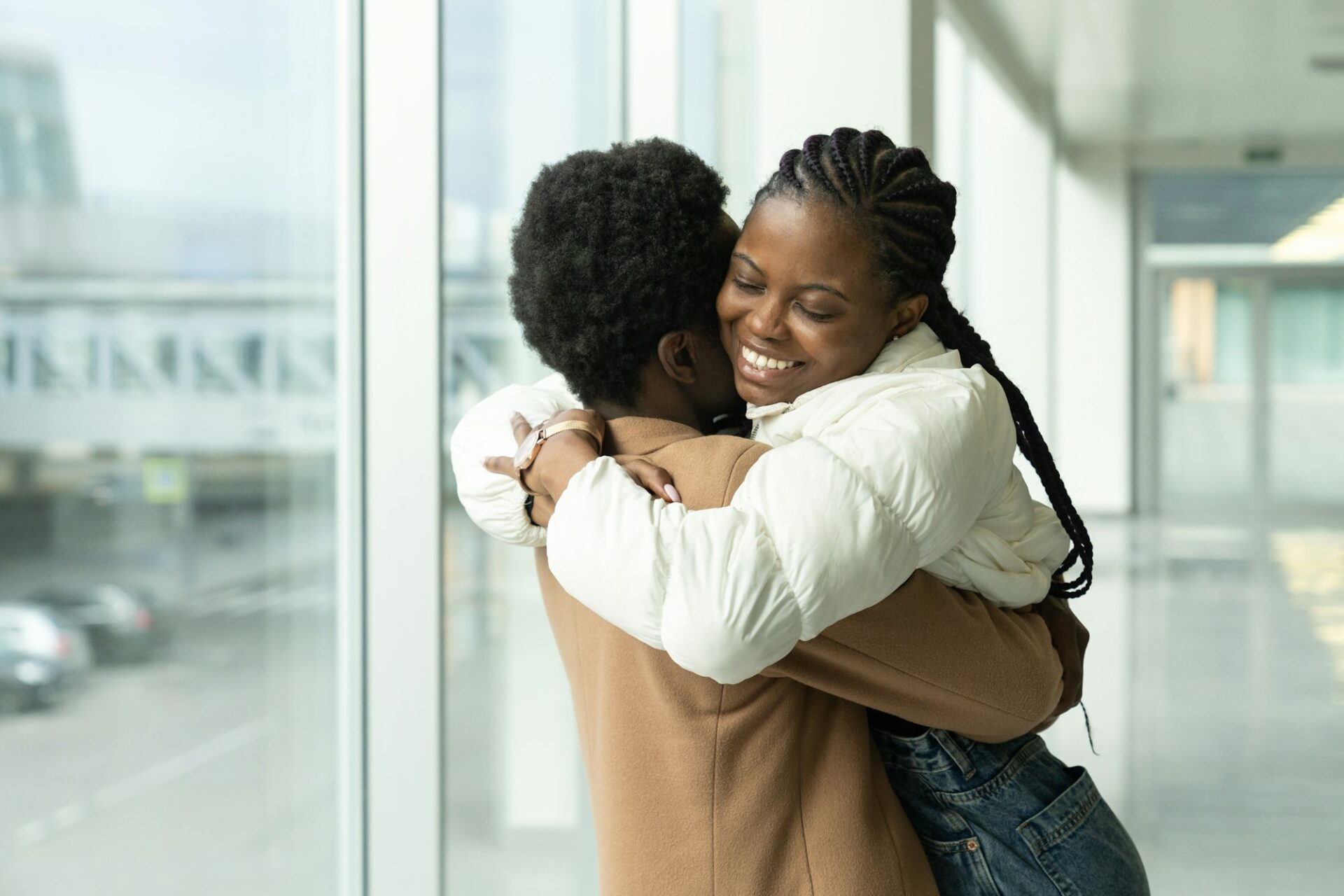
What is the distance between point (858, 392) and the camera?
1001 mm

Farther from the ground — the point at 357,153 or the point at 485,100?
the point at 485,100

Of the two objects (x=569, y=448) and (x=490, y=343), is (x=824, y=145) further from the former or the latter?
(x=490, y=343)

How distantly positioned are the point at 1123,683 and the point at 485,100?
417 cm

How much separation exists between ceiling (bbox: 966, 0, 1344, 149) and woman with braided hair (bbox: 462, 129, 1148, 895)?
6.43 m

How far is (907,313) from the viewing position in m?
Answer: 1.11

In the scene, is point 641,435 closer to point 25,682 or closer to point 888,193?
point 888,193

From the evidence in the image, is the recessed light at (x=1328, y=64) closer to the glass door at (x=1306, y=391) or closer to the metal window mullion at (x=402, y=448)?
the glass door at (x=1306, y=391)

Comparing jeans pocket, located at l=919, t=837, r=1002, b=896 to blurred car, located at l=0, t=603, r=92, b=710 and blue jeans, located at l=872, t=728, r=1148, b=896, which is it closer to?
blue jeans, located at l=872, t=728, r=1148, b=896

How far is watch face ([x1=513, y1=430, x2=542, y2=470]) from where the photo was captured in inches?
41.6

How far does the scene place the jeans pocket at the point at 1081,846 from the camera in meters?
1.09

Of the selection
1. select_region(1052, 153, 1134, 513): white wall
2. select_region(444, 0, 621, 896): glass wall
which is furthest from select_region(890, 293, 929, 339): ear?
select_region(1052, 153, 1134, 513): white wall

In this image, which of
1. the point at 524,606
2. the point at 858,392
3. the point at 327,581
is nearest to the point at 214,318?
the point at 327,581

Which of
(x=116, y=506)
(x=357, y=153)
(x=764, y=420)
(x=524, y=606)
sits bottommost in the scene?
(x=524, y=606)

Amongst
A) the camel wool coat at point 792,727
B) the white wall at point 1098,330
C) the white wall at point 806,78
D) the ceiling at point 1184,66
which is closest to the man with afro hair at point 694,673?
the camel wool coat at point 792,727
